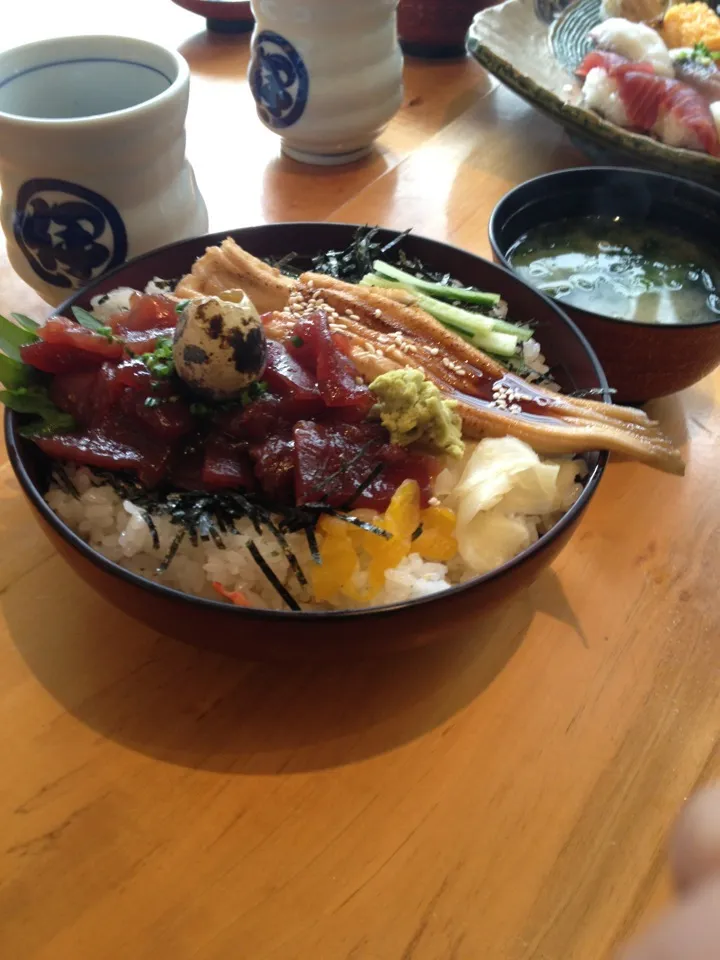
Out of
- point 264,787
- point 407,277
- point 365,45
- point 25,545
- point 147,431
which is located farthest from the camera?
point 365,45

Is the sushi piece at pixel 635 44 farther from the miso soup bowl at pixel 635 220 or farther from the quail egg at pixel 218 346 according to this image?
the quail egg at pixel 218 346

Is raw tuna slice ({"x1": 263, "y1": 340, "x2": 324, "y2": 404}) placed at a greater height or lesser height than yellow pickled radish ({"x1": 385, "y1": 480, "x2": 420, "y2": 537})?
greater

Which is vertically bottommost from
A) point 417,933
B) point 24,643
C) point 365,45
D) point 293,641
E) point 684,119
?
point 417,933

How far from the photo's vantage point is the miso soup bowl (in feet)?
4.50

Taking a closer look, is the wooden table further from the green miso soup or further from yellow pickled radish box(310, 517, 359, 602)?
the green miso soup

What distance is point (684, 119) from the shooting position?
1.97 m

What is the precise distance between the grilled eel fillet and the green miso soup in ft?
1.25

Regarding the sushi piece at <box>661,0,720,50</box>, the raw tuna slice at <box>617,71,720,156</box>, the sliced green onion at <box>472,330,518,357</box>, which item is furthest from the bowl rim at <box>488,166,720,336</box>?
the sushi piece at <box>661,0,720,50</box>

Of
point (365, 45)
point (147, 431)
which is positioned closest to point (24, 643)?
point (147, 431)

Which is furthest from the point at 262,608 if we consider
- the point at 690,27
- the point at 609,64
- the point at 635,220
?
the point at 690,27

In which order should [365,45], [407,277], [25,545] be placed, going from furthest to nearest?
[365,45], [407,277], [25,545]

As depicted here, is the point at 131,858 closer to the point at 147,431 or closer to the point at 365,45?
the point at 147,431

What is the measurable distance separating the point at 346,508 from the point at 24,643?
51 cm

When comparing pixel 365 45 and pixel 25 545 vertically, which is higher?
pixel 365 45
